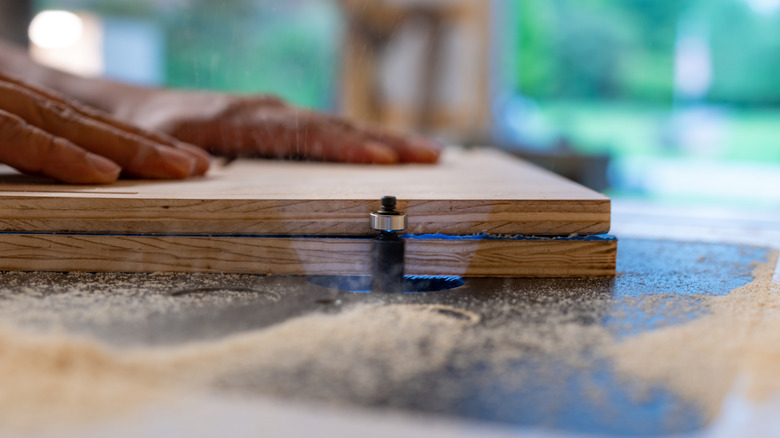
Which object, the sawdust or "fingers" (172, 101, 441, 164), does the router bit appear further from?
"fingers" (172, 101, 441, 164)

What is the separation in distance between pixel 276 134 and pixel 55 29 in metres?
1.99

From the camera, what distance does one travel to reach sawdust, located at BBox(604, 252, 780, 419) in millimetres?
385

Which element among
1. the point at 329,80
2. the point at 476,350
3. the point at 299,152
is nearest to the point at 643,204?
the point at 299,152

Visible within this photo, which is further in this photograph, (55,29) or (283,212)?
(55,29)

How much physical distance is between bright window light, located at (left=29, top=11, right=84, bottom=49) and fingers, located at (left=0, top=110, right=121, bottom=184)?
211 cm

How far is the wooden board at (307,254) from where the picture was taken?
635mm

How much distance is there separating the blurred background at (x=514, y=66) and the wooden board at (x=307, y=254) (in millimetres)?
1941

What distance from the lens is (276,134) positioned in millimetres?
1153

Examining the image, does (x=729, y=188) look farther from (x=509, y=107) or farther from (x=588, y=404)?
(x=588, y=404)

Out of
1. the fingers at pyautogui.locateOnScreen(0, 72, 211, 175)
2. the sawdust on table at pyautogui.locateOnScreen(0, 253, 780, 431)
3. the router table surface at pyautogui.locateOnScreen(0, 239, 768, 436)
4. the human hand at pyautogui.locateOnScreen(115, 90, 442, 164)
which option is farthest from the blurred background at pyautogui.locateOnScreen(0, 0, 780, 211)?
the sawdust on table at pyautogui.locateOnScreen(0, 253, 780, 431)

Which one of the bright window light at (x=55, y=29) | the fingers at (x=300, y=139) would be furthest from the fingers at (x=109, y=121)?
the bright window light at (x=55, y=29)

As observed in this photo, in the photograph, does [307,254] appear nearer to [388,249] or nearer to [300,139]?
[388,249]

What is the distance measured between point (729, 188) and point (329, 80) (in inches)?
112

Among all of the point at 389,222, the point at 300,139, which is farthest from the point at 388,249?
the point at 300,139
